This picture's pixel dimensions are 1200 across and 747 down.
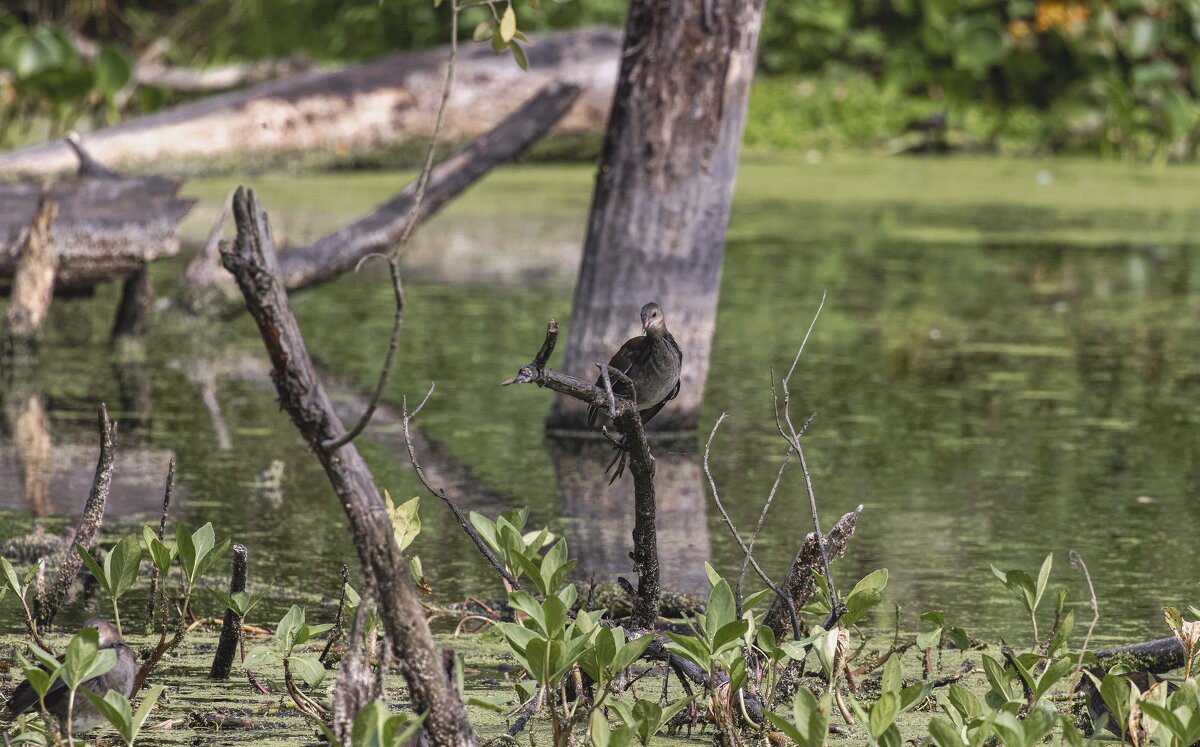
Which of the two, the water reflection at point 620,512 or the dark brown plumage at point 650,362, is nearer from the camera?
the dark brown plumage at point 650,362

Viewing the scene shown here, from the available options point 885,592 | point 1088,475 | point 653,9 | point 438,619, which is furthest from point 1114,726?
point 653,9

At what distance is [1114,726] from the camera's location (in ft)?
8.45

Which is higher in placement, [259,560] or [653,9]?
[653,9]

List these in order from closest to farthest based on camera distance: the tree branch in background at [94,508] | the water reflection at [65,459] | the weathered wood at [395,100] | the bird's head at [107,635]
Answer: the bird's head at [107,635], the tree branch in background at [94,508], the water reflection at [65,459], the weathered wood at [395,100]

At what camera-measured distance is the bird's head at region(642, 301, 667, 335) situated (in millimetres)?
2676

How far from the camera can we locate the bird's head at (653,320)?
268 centimetres

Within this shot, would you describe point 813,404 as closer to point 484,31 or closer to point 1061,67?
point 484,31

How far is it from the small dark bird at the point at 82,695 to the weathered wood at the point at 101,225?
3.54m

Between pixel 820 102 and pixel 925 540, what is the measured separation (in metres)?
9.75

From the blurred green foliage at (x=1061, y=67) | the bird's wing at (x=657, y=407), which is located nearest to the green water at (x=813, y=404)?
the bird's wing at (x=657, y=407)

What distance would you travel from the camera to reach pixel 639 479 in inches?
100

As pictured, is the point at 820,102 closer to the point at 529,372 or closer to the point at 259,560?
the point at 259,560

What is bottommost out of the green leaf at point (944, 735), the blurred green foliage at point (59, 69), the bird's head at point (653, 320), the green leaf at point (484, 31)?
the green leaf at point (944, 735)

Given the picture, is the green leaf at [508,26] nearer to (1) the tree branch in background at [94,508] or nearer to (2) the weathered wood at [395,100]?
(1) the tree branch in background at [94,508]
